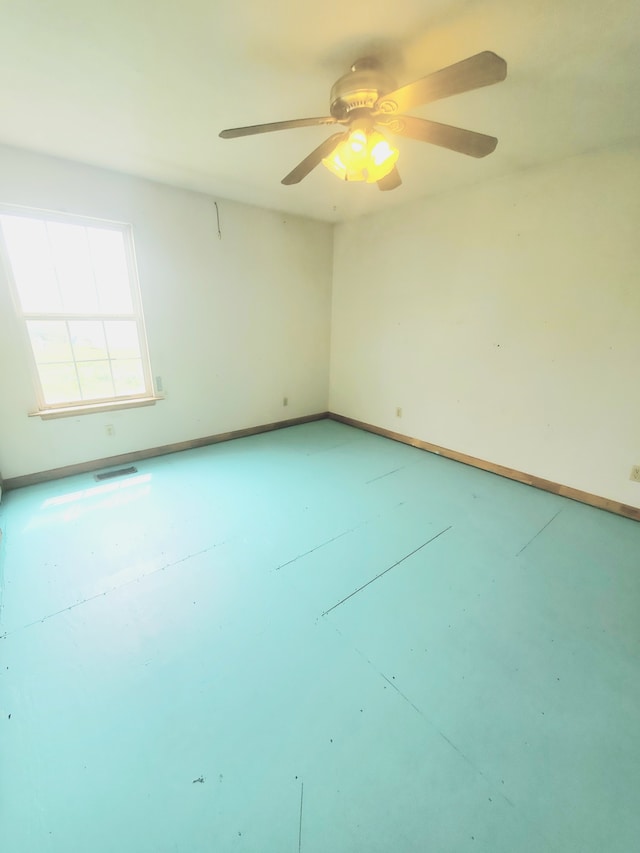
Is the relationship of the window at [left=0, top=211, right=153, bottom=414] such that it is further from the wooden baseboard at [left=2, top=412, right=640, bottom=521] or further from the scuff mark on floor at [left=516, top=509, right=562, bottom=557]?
the scuff mark on floor at [left=516, top=509, right=562, bottom=557]

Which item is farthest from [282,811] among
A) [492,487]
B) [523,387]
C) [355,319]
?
[355,319]

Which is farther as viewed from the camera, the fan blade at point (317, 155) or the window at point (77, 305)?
the window at point (77, 305)

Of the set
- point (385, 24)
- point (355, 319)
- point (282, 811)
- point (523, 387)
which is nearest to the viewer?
point (282, 811)

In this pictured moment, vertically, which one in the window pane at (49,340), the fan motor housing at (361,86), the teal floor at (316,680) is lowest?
the teal floor at (316,680)

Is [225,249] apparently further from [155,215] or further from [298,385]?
[298,385]

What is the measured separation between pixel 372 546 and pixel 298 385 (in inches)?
102

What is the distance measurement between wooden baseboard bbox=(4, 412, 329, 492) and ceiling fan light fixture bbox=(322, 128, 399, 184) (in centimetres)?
273

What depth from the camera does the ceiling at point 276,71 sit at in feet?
4.01

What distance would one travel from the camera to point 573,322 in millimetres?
2426

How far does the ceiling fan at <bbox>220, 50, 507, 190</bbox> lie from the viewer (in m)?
1.19

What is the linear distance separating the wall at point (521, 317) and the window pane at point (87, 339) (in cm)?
271

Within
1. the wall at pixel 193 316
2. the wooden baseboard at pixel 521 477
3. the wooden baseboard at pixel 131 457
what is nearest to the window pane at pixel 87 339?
the wall at pixel 193 316

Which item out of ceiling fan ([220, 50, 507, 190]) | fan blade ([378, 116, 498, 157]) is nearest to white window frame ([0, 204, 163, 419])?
ceiling fan ([220, 50, 507, 190])

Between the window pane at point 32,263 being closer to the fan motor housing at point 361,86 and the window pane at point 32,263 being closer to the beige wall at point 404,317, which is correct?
the beige wall at point 404,317
